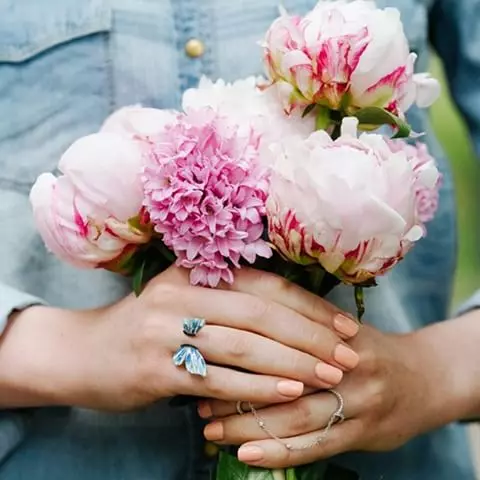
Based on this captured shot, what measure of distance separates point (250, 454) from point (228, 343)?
0.08m

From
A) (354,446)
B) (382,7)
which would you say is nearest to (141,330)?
(354,446)

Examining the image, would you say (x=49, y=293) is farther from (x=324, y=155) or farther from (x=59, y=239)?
(x=324, y=155)

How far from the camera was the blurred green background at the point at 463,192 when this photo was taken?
77.3 inches

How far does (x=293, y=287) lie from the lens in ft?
2.63

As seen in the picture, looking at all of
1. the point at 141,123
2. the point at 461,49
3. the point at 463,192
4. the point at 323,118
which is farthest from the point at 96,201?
the point at 463,192

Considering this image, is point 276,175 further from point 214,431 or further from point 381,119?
point 214,431

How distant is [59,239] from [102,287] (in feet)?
0.53

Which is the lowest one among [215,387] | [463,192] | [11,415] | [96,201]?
[463,192]

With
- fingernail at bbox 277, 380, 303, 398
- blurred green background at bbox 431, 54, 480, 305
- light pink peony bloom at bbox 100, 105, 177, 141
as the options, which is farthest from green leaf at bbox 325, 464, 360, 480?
blurred green background at bbox 431, 54, 480, 305

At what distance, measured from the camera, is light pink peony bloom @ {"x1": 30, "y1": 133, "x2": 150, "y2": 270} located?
2.46ft

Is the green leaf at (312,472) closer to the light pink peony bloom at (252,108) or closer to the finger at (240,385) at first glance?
the finger at (240,385)

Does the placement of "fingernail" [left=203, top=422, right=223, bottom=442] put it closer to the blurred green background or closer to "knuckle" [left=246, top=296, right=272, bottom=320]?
"knuckle" [left=246, top=296, right=272, bottom=320]

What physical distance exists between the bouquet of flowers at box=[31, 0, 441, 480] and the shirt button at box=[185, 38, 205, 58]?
0.51ft

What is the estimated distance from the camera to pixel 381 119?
0.77 meters
